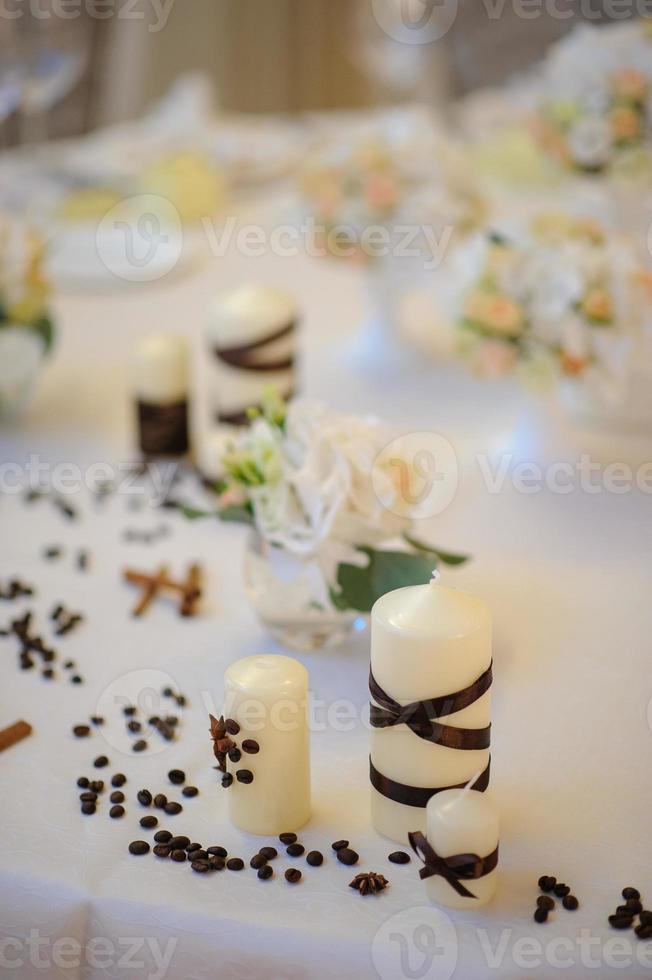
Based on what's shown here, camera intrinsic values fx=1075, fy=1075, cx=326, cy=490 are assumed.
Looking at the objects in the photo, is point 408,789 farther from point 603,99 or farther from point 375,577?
point 603,99

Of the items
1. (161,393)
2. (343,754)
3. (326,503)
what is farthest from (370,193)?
(343,754)

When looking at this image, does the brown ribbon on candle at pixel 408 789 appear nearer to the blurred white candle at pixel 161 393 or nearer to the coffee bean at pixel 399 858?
the coffee bean at pixel 399 858

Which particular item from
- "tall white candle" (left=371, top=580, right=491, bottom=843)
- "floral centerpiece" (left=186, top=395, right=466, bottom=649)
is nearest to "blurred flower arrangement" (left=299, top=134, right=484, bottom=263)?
"floral centerpiece" (left=186, top=395, right=466, bottom=649)

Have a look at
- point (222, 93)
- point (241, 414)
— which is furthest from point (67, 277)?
A: point (222, 93)

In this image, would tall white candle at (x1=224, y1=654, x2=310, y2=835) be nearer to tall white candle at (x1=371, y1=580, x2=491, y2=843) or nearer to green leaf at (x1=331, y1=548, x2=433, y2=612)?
tall white candle at (x1=371, y1=580, x2=491, y2=843)

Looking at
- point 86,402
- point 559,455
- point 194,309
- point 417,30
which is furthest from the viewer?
point 417,30

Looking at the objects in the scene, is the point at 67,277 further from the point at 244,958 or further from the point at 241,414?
the point at 244,958

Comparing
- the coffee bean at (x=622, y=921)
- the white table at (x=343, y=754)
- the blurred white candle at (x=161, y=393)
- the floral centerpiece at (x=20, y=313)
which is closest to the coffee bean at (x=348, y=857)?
the white table at (x=343, y=754)
